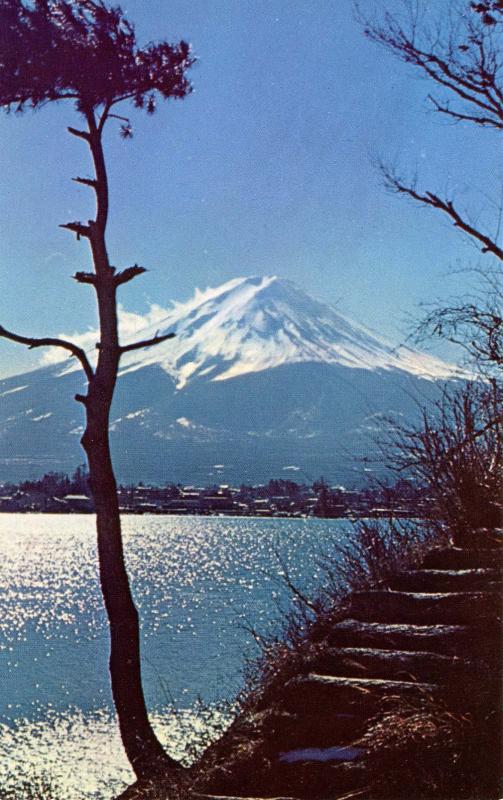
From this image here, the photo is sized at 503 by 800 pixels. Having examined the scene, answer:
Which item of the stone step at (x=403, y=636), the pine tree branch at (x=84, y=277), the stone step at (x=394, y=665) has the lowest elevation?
the stone step at (x=394, y=665)

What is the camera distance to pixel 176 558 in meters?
88.5

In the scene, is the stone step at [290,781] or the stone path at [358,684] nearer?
the stone step at [290,781]

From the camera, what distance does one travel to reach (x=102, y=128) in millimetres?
9242

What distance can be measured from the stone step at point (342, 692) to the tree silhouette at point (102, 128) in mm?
3258

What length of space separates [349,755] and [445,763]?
58cm

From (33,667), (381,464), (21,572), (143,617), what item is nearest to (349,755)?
(381,464)

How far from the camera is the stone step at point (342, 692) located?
194 inches

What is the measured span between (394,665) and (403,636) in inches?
12.0

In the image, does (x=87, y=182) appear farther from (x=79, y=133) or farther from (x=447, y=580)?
(x=447, y=580)

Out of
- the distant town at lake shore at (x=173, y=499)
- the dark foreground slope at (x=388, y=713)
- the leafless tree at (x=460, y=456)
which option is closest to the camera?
the dark foreground slope at (x=388, y=713)

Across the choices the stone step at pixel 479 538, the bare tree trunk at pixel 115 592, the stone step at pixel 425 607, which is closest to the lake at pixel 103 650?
the bare tree trunk at pixel 115 592

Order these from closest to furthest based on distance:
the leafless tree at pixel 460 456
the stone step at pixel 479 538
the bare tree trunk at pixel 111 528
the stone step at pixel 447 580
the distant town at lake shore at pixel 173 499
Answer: the stone step at pixel 447 580 < the stone step at pixel 479 538 < the leafless tree at pixel 460 456 < the bare tree trunk at pixel 111 528 < the distant town at lake shore at pixel 173 499

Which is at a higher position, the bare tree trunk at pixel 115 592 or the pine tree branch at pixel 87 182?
the pine tree branch at pixel 87 182

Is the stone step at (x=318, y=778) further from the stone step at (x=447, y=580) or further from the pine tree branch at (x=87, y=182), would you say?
the pine tree branch at (x=87, y=182)
